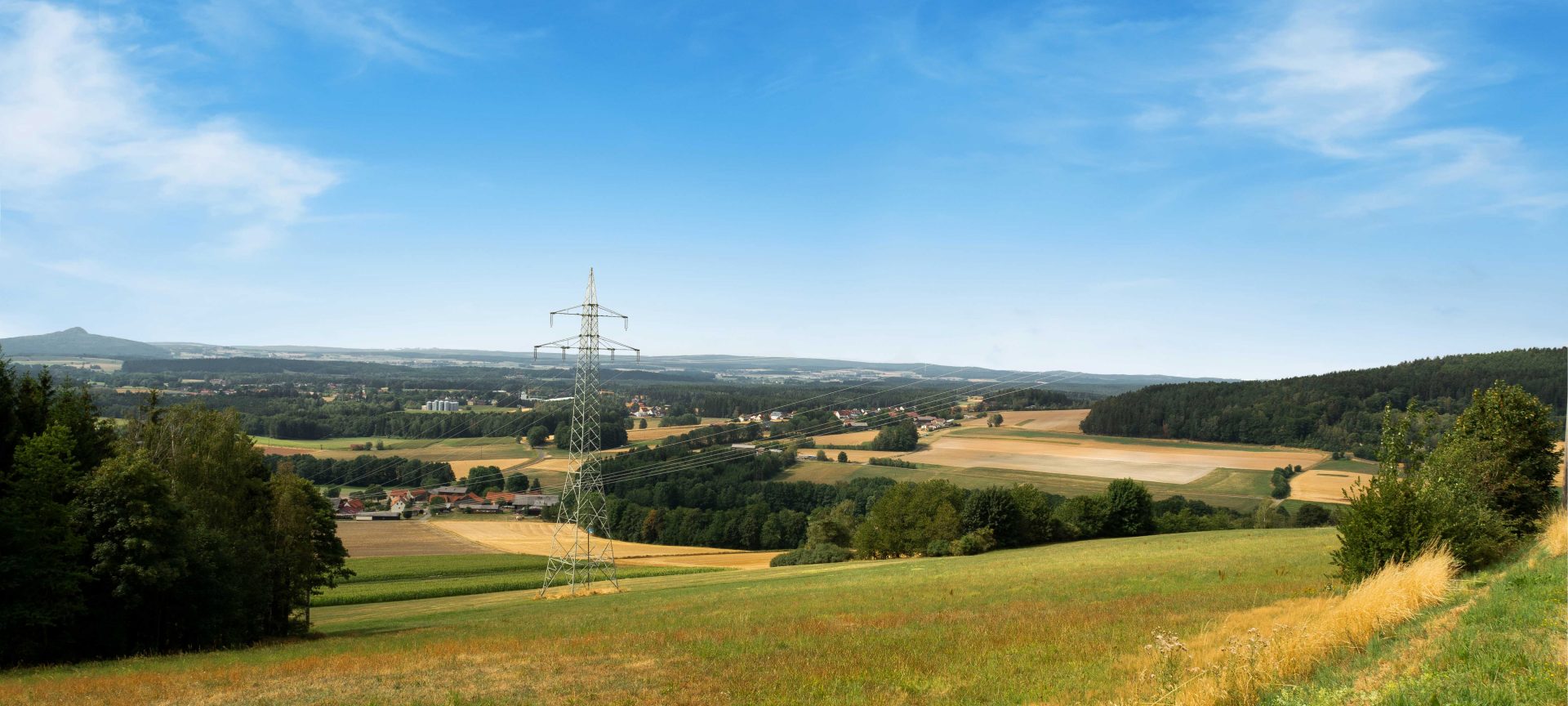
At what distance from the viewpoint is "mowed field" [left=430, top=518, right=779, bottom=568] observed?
74438mm

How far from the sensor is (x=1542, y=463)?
3525 cm

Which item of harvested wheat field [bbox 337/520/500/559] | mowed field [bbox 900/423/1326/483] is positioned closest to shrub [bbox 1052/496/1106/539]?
mowed field [bbox 900/423/1326/483]

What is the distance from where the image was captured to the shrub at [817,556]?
7500 centimetres

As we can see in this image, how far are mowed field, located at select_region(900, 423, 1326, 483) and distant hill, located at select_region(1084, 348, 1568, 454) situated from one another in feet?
10.4

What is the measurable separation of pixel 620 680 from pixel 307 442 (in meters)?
150

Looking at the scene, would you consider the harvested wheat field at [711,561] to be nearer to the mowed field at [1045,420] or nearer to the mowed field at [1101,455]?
the mowed field at [1101,455]

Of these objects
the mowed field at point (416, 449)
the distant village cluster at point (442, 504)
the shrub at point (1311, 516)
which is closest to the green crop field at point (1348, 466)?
the shrub at point (1311, 516)

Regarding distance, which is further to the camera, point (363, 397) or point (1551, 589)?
point (363, 397)

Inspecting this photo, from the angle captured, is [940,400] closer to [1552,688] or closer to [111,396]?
[111,396]

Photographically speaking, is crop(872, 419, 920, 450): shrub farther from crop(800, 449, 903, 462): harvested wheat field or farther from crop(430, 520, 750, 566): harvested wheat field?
crop(430, 520, 750, 566): harvested wheat field

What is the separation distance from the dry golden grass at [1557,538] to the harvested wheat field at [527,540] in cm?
5595

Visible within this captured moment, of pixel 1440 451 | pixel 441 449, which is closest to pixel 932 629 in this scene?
pixel 1440 451

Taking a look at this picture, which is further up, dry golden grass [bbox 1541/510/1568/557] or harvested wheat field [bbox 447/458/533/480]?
dry golden grass [bbox 1541/510/1568/557]

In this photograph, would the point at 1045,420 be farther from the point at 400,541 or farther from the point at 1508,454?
the point at 1508,454
